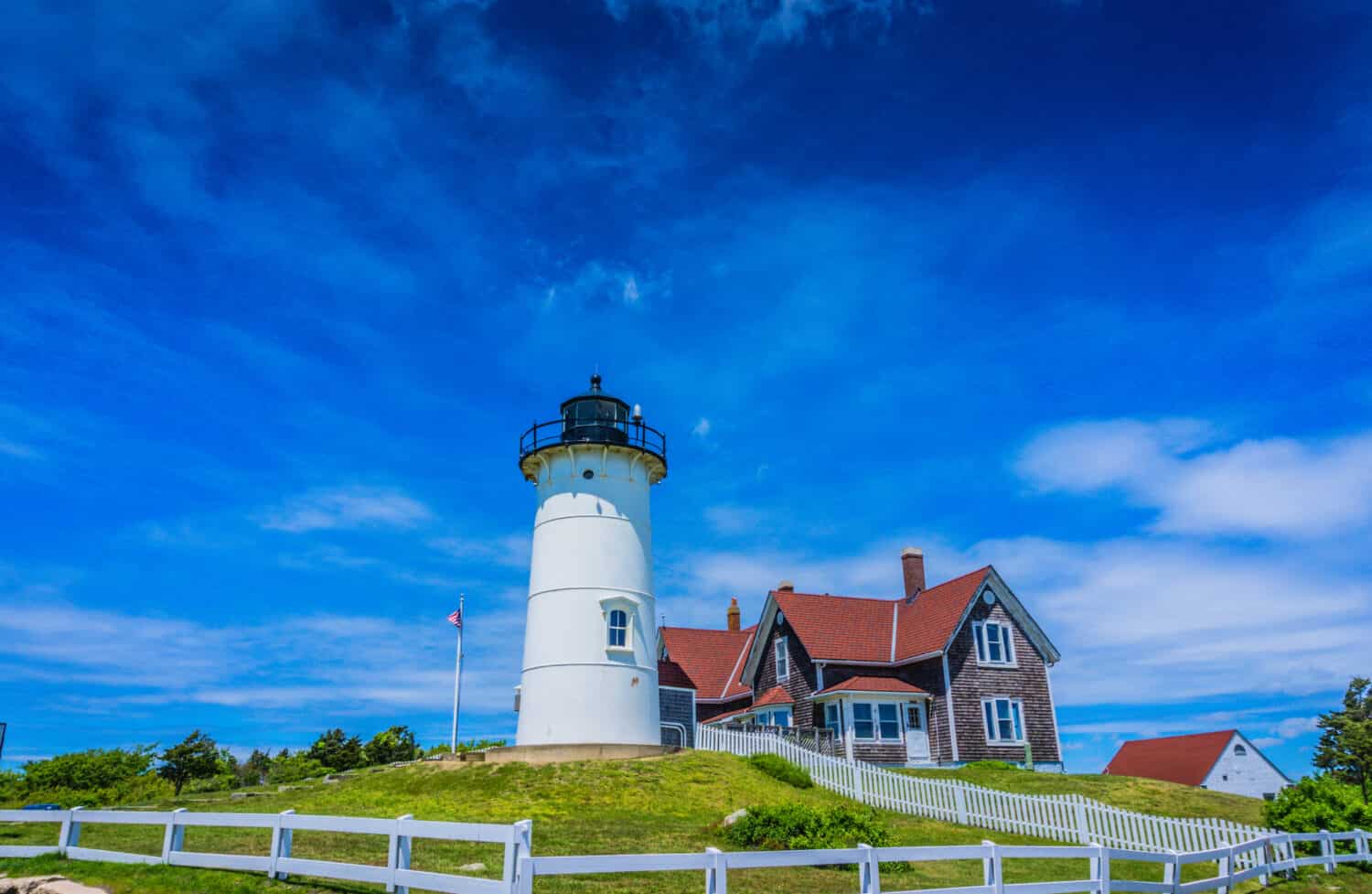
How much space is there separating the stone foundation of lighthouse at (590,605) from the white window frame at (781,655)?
7.66m

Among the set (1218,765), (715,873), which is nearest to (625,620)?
(715,873)

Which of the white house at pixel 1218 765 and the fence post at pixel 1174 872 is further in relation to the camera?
the white house at pixel 1218 765

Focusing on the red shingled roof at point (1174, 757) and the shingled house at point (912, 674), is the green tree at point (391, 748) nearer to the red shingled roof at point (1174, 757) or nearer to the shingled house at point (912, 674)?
the shingled house at point (912, 674)

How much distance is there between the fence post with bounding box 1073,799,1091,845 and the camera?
19203 mm

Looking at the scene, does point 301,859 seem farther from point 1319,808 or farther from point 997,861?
point 1319,808

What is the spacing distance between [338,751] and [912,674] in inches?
966

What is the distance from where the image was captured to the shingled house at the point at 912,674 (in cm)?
3316

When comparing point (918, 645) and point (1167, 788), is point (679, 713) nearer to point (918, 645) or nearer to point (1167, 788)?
point (918, 645)

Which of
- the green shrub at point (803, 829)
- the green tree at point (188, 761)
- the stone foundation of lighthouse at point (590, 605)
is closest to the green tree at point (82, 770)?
the green tree at point (188, 761)

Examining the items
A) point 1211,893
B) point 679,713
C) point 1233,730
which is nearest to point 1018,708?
point 679,713

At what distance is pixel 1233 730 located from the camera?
144 feet

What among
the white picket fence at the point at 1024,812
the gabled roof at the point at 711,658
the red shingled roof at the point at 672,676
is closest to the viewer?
the white picket fence at the point at 1024,812

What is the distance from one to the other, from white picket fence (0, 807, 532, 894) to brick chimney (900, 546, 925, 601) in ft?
95.5

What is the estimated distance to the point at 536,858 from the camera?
830 centimetres
